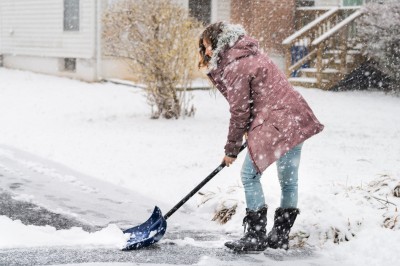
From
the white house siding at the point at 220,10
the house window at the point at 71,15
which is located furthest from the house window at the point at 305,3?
the house window at the point at 71,15

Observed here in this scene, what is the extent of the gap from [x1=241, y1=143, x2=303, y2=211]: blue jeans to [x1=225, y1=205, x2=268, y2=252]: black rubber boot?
0.05 m

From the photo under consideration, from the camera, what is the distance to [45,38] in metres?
20.8

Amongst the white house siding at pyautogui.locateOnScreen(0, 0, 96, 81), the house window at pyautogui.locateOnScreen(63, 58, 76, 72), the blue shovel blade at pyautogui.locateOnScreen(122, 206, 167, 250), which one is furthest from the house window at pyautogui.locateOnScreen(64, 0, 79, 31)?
the blue shovel blade at pyautogui.locateOnScreen(122, 206, 167, 250)

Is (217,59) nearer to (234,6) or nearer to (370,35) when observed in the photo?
(370,35)

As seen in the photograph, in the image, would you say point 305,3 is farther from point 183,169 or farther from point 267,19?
point 183,169

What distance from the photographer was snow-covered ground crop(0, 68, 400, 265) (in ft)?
17.5

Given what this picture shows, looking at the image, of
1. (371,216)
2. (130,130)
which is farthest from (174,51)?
(371,216)

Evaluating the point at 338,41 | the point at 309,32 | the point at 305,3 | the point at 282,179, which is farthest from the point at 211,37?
the point at 305,3

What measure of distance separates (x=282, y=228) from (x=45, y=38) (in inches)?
669

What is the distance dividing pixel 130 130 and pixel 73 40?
9.14 m

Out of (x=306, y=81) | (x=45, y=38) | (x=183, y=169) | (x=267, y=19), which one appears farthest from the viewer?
(x=267, y=19)

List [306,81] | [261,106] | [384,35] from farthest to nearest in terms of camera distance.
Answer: [306,81] → [384,35] → [261,106]

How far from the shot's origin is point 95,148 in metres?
9.64

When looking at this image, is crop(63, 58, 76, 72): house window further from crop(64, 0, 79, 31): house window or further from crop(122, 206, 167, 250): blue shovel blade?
crop(122, 206, 167, 250): blue shovel blade
